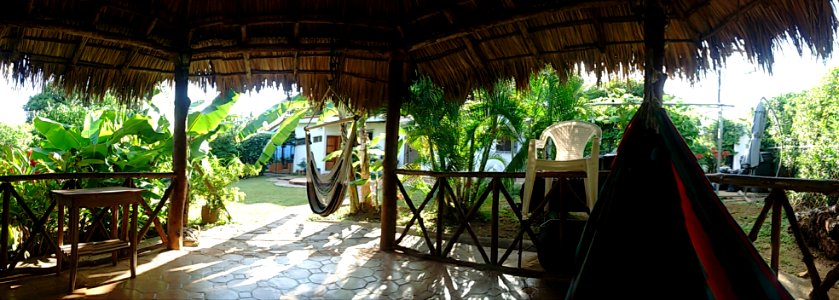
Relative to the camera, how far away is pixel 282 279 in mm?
2812

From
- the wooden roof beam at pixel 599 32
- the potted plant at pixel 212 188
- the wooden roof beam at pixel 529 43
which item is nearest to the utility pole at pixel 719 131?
the wooden roof beam at pixel 599 32

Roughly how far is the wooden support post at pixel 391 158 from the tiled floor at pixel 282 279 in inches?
8.3

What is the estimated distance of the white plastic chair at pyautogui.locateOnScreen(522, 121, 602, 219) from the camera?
2.63 meters

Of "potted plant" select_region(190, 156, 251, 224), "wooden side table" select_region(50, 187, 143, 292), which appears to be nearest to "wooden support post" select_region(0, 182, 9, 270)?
"wooden side table" select_region(50, 187, 143, 292)

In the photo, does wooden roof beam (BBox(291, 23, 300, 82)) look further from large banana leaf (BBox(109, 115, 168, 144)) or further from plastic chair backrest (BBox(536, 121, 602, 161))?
plastic chair backrest (BBox(536, 121, 602, 161))

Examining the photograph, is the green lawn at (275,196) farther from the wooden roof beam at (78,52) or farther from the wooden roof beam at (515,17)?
the wooden roof beam at (515,17)

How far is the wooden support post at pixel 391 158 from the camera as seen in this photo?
3604 millimetres

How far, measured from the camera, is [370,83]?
4.01 meters

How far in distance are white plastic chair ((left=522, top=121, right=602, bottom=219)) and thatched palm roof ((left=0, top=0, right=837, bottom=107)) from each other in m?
0.51

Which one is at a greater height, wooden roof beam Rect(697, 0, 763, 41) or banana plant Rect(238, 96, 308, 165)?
wooden roof beam Rect(697, 0, 763, 41)

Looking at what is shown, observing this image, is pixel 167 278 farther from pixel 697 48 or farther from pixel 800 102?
pixel 800 102

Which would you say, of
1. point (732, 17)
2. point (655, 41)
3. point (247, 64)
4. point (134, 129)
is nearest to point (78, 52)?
point (134, 129)

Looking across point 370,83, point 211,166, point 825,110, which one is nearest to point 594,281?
point 370,83

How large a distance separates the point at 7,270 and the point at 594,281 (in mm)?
3602
